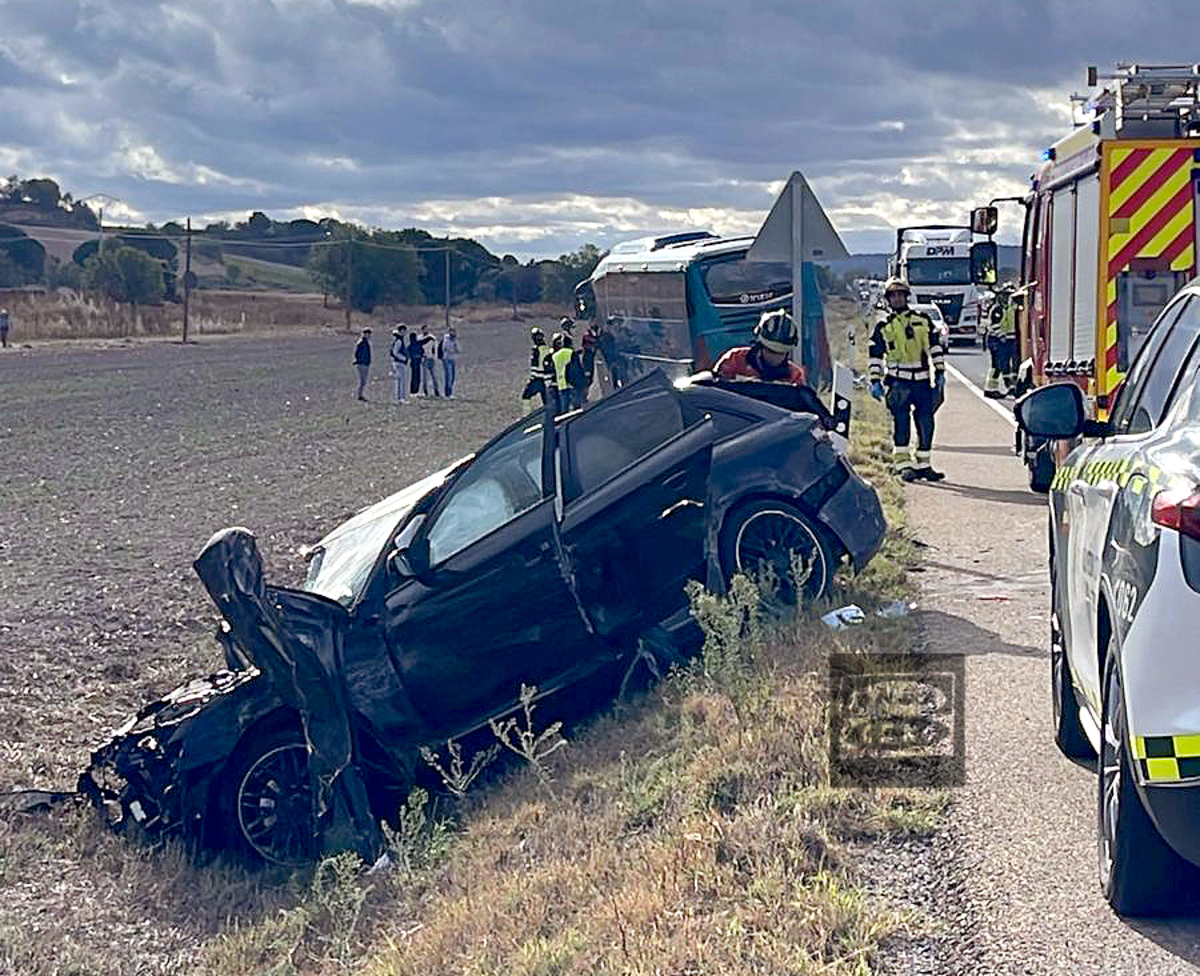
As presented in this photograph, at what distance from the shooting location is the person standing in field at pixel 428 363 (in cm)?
3618

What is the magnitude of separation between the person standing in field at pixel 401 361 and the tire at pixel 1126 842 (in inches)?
1165

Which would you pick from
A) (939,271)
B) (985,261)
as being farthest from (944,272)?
(985,261)

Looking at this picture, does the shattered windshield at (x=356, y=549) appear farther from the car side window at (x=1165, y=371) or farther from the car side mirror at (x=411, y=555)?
the car side window at (x=1165, y=371)

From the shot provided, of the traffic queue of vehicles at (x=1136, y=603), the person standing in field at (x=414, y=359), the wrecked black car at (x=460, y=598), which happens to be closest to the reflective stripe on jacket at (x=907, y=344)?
the wrecked black car at (x=460, y=598)

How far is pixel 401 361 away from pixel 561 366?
10541 mm

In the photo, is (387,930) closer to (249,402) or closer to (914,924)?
(914,924)

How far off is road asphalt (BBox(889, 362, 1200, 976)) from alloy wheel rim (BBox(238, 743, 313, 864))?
2.83 metres

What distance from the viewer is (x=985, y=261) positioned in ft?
61.9

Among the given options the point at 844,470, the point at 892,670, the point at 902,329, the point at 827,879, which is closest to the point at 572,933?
the point at 827,879

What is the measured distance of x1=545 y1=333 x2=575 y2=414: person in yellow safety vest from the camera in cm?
2369

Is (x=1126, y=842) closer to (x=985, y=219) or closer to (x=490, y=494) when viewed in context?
(x=490, y=494)

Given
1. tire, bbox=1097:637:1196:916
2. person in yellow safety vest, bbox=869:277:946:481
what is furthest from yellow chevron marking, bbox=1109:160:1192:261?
tire, bbox=1097:637:1196:916

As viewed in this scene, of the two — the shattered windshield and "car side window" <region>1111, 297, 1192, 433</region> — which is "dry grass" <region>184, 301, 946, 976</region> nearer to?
the shattered windshield

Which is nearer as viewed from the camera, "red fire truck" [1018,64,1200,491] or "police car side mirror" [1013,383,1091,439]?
"police car side mirror" [1013,383,1091,439]
